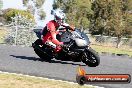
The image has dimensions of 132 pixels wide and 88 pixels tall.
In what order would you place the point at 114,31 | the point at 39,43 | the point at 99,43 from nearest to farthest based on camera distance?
the point at 39,43 < the point at 99,43 < the point at 114,31

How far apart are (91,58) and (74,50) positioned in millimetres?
750

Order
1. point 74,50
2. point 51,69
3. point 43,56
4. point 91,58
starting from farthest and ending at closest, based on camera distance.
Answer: point 43,56
point 74,50
point 91,58
point 51,69

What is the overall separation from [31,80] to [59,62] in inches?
181

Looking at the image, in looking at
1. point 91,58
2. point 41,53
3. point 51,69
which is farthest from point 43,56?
point 51,69

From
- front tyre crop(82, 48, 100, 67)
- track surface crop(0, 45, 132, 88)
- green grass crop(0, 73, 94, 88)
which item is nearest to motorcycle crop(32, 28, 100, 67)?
front tyre crop(82, 48, 100, 67)

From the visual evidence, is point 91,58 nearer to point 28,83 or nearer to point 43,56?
point 43,56

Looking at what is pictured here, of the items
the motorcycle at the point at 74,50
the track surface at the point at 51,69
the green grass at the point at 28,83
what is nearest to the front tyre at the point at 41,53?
the motorcycle at the point at 74,50

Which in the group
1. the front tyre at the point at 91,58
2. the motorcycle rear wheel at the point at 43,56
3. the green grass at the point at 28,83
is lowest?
the motorcycle rear wheel at the point at 43,56

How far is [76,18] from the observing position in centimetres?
5981

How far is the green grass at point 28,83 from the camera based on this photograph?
336 inches

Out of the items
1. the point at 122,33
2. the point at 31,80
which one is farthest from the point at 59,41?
the point at 122,33

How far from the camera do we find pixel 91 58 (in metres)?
12.8

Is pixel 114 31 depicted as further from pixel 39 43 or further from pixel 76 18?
pixel 39 43

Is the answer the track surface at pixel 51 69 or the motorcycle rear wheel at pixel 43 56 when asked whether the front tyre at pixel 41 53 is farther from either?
the track surface at pixel 51 69
